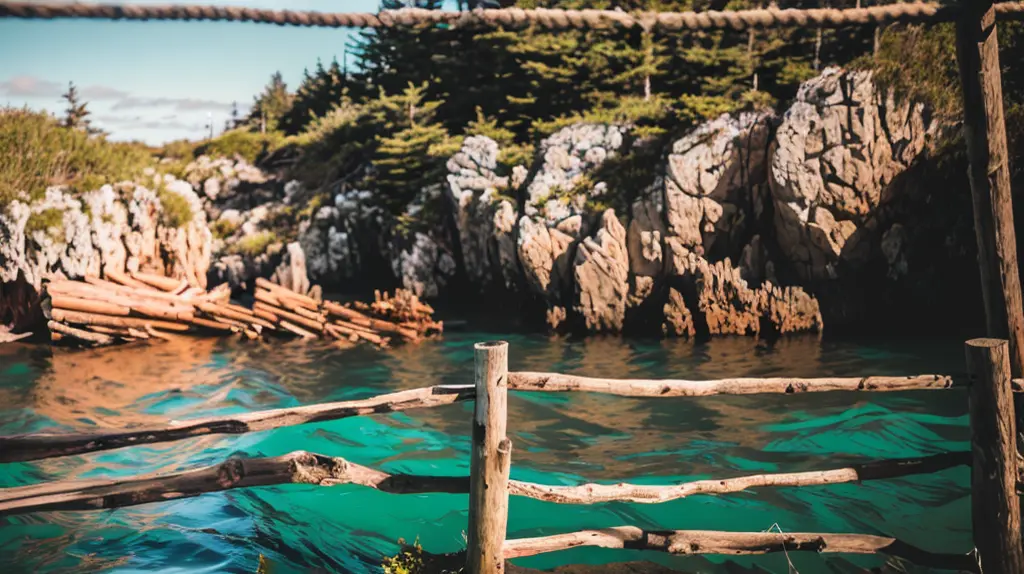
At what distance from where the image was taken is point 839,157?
14.1 meters

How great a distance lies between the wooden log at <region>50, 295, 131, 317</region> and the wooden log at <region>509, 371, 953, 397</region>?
47.4 feet

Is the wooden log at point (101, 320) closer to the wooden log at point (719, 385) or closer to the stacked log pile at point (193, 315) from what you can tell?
the stacked log pile at point (193, 315)

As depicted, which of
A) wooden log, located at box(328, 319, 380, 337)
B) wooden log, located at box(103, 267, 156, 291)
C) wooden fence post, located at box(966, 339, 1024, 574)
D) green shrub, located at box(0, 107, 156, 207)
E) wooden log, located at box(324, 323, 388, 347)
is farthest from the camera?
green shrub, located at box(0, 107, 156, 207)

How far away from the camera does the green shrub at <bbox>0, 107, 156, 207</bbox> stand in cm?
1791

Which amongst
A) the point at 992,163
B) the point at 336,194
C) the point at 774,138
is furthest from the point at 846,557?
the point at 336,194

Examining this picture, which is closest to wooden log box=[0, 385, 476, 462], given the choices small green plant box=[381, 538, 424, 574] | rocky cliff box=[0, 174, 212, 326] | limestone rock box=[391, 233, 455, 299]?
small green plant box=[381, 538, 424, 574]

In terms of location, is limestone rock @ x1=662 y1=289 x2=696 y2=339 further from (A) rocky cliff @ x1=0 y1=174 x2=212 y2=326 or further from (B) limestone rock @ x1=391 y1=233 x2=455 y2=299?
(A) rocky cliff @ x1=0 y1=174 x2=212 y2=326

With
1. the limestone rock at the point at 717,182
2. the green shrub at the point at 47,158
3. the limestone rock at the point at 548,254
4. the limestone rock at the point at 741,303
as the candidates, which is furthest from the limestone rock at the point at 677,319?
the green shrub at the point at 47,158

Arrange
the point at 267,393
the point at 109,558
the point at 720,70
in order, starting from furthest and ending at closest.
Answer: the point at 720,70 → the point at 267,393 → the point at 109,558

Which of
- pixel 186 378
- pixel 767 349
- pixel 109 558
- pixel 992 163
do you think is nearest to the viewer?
pixel 992 163

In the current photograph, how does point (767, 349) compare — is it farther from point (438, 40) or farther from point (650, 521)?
point (438, 40)

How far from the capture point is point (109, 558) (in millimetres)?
4930

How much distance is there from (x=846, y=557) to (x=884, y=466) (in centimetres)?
98

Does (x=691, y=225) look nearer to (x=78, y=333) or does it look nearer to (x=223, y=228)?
(x=78, y=333)
